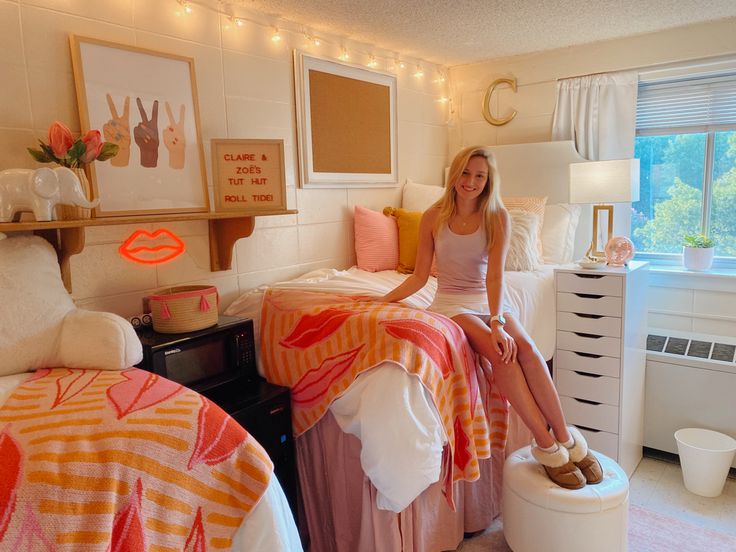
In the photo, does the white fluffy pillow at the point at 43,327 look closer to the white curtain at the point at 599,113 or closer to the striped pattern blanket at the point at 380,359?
the striped pattern blanket at the point at 380,359

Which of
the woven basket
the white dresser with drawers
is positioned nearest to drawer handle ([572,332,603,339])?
the white dresser with drawers

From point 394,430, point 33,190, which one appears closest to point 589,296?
point 394,430

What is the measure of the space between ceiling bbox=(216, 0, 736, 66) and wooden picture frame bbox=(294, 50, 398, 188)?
199mm

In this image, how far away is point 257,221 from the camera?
2564 mm

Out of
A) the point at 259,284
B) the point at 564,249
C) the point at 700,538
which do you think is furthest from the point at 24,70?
the point at 700,538

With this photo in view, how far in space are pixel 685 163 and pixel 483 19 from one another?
5.02ft

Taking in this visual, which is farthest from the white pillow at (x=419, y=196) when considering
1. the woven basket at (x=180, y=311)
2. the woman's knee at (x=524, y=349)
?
the woven basket at (x=180, y=311)

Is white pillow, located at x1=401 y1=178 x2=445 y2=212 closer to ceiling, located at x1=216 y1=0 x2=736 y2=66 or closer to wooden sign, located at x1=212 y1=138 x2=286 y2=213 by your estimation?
ceiling, located at x1=216 y1=0 x2=736 y2=66

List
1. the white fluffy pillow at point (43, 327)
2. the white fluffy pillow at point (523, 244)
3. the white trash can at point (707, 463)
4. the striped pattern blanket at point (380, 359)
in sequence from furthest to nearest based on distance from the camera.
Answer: the white fluffy pillow at point (523, 244), the white trash can at point (707, 463), the striped pattern blanket at point (380, 359), the white fluffy pillow at point (43, 327)

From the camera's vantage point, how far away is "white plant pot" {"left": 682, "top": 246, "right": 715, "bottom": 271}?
10.0ft

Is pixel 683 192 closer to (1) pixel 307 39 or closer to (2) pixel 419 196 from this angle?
(2) pixel 419 196

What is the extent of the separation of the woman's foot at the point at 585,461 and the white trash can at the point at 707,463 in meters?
0.88

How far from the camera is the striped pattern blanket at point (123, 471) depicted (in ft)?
3.16

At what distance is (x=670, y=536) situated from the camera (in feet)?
7.11
